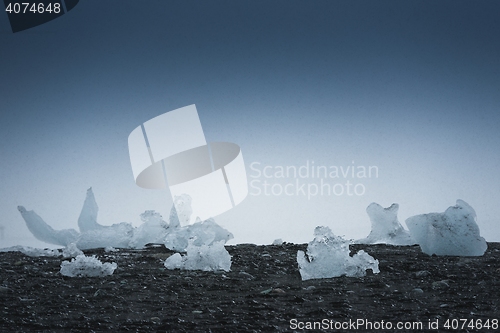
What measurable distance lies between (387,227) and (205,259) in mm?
2695

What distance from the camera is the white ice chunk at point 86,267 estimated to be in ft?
16.1

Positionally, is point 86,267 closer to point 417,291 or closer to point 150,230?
point 150,230

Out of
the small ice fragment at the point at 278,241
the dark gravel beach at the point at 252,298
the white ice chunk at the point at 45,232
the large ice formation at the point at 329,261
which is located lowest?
the dark gravel beach at the point at 252,298

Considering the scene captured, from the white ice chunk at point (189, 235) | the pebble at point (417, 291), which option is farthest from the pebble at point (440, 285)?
the white ice chunk at point (189, 235)

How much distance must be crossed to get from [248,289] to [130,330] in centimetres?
130

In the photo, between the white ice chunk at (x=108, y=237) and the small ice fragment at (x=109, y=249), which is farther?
the white ice chunk at (x=108, y=237)

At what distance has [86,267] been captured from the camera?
16.1 feet

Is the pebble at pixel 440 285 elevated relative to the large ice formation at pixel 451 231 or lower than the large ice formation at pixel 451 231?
lower

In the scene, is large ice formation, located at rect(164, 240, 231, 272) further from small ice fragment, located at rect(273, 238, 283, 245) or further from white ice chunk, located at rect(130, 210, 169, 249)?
small ice fragment, located at rect(273, 238, 283, 245)

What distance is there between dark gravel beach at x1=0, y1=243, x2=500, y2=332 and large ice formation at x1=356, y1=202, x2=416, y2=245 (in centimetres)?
110

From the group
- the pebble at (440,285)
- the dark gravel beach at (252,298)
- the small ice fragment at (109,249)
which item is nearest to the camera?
the dark gravel beach at (252,298)

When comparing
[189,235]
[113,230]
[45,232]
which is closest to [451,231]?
[189,235]

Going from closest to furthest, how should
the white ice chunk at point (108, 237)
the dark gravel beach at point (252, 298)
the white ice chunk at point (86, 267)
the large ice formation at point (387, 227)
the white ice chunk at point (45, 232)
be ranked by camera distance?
the dark gravel beach at point (252, 298), the white ice chunk at point (86, 267), the large ice formation at point (387, 227), the white ice chunk at point (108, 237), the white ice chunk at point (45, 232)

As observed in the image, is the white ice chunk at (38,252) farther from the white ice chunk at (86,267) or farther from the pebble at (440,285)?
the pebble at (440,285)
